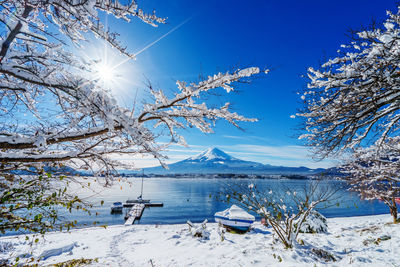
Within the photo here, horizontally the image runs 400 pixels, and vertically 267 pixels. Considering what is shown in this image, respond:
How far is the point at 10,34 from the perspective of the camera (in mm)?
2682

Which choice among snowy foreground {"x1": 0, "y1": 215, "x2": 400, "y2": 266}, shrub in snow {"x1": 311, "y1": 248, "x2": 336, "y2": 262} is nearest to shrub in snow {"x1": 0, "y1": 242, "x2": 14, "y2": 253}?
snowy foreground {"x1": 0, "y1": 215, "x2": 400, "y2": 266}

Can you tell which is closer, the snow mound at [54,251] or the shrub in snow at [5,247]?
the snow mound at [54,251]

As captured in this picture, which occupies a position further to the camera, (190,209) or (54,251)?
(190,209)

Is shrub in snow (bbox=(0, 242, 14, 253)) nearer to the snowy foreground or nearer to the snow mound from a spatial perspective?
the snowy foreground

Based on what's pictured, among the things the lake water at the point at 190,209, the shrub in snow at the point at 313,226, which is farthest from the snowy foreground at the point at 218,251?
the shrub in snow at the point at 313,226

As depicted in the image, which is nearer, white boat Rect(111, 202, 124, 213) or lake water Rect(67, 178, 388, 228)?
lake water Rect(67, 178, 388, 228)

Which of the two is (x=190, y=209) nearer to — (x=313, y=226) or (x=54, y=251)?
(x=313, y=226)

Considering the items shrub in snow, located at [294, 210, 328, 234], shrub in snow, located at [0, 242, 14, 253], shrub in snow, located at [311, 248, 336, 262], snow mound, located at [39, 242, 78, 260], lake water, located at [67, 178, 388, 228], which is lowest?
lake water, located at [67, 178, 388, 228]

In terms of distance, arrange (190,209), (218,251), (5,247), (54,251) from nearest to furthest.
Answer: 1. (218,251)
2. (54,251)
3. (5,247)
4. (190,209)

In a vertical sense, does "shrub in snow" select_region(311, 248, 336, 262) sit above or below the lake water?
above

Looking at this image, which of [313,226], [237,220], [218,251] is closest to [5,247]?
[218,251]

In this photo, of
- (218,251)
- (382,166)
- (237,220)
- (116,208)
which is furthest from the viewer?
(116,208)

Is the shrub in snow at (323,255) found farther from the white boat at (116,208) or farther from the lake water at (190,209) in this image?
the white boat at (116,208)

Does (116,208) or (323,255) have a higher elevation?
(323,255)
